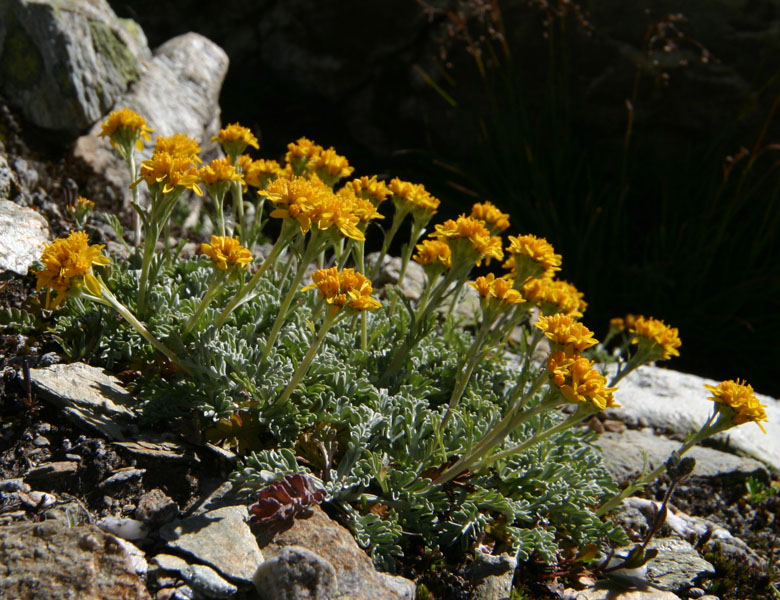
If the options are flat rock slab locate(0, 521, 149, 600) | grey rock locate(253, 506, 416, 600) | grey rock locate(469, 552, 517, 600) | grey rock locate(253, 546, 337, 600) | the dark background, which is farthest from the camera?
the dark background

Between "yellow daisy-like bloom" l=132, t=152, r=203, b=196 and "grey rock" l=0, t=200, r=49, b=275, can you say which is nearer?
"yellow daisy-like bloom" l=132, t=152, r=203, b=196

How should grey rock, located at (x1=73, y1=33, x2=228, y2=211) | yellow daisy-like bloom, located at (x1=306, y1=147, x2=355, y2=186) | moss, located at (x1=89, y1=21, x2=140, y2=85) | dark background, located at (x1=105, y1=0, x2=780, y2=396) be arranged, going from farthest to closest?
dark background, located at (x1=105, y1=0, x2=780, y2=396) → moss, located at (x1=89, y1=21, x2=140, y2=85) → grey rock, located at (x1=73, y1=33, x2=228, y2=211) → yellow daisy-like bloom, located at (x1=306, y1=147, x2=355, y2=186)

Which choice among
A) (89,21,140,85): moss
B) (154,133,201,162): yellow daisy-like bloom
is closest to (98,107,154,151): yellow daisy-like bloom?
(154,133,201,162): yellow daisy-like bloom

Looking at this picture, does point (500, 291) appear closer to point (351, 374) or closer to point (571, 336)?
point (571, 336)

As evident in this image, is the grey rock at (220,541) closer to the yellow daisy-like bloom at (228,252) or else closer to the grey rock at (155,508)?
the grey rock at (155,508)

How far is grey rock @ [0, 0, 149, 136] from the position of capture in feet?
13.8

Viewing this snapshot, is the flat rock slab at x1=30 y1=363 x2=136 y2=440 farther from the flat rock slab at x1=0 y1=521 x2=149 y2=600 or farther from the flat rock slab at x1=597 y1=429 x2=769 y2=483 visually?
the flat rock slab at x1=597 y1=429 x2=769 y2=483

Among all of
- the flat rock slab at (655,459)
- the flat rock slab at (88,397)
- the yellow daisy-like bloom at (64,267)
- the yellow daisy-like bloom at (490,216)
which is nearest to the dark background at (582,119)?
the flat rock slab at (655,459)

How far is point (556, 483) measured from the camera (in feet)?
9.73

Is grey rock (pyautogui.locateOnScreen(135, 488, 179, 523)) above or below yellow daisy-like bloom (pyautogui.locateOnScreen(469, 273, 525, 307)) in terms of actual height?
below

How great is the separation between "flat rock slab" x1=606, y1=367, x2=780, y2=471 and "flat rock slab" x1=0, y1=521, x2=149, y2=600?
2990 mm

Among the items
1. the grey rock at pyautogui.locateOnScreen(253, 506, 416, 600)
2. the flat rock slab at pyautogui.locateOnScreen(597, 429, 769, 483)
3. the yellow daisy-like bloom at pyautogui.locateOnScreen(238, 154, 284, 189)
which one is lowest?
the flat rock slab at pyautogui.locateOnScreen(597, 429, 769, 483)

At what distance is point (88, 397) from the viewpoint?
8.70 feet

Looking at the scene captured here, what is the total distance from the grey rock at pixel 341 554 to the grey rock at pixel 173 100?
9.08 ft
